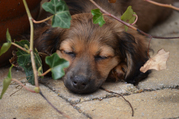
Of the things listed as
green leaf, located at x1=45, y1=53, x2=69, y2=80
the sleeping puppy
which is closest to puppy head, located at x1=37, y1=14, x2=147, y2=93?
the sleeping puppy

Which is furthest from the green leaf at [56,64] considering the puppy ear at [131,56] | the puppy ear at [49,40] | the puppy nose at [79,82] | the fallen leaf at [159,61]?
the puppy ear at [131,56]

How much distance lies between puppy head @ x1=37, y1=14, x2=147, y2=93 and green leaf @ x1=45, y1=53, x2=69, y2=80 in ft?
2.02

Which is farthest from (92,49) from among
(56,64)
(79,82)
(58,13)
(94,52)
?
(56,64)

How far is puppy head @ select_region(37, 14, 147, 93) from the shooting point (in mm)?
2537

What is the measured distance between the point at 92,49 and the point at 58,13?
76 cm

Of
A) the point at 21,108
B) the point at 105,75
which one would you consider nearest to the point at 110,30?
the point at 105,75

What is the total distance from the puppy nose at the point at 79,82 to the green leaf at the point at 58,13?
0.62 meters

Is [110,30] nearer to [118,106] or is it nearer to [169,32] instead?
[118,106]

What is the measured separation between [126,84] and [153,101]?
0.54m

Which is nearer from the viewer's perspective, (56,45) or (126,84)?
(126,84)

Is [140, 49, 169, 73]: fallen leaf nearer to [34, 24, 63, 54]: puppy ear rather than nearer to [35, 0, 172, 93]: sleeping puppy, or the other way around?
[35, 0, 172, 93]: sleeping puppy

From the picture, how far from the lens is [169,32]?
16.1 feet

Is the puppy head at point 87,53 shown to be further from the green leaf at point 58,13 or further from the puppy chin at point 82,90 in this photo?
the green leaf at point 58,13

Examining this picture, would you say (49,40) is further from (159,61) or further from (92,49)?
(159,61)
